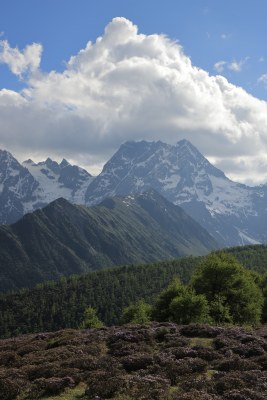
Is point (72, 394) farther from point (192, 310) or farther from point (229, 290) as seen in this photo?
point (229, 290)

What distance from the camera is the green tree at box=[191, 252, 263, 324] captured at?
64.8 meters

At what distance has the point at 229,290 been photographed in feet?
221

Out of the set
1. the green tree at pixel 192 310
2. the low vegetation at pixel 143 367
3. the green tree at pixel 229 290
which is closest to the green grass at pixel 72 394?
the low vegetation at pixel 143 367

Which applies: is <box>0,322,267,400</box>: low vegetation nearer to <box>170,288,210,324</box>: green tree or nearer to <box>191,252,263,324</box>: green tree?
<box>170,288,210,324</box>: green tree

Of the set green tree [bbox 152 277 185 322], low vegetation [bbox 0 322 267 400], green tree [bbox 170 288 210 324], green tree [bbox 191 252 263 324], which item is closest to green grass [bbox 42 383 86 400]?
low vegetation [bbox 0 322 267 400]

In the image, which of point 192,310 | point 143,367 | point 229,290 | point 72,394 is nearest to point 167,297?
point 229,290

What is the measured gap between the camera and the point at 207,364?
2472 centimetres

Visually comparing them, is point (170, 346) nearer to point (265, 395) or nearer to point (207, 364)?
point (207, 364)

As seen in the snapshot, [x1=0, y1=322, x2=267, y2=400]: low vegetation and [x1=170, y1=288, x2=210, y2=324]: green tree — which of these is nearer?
[x1=0, y1=322, x2=267, y2=400]: low vegetation

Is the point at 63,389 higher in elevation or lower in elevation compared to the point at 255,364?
lower

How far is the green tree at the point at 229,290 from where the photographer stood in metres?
64.8

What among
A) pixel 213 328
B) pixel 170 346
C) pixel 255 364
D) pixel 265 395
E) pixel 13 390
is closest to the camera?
pixel 265 395

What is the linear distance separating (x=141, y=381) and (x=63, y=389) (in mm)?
3824

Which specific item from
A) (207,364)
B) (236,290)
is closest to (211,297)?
(236,290)
